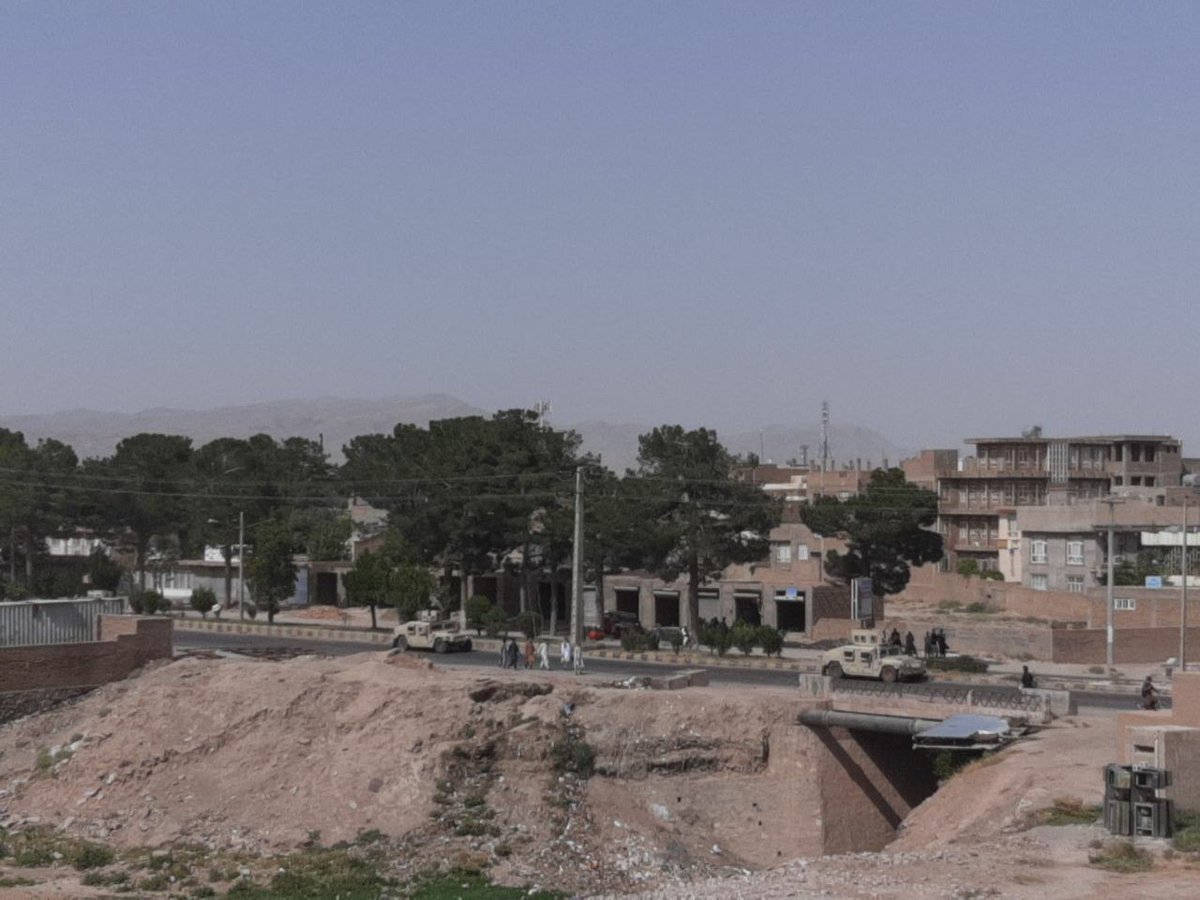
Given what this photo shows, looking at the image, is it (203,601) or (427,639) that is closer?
(427,639)

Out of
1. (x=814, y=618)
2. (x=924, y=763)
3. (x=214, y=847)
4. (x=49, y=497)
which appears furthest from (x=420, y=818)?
(x=49, y=497)

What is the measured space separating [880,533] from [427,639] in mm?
22117

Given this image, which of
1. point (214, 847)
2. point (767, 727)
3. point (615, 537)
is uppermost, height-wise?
point (615, 537)

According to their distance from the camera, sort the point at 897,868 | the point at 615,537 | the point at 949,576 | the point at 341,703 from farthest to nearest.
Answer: the point at 949,576, the point at 615,537, the point at 341,703, the point at 897,868

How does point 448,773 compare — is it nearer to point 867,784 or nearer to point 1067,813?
point 867,784

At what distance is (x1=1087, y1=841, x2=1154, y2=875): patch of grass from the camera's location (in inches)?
1002

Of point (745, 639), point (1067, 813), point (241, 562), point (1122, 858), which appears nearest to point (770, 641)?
point (745, 639)

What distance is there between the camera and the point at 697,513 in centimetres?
6694

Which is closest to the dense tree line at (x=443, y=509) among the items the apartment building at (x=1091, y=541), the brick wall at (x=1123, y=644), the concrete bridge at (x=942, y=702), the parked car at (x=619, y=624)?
the parked car at (x=619, y=624)

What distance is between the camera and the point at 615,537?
6731 centimetres

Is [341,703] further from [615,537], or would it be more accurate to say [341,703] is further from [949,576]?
[949,576]

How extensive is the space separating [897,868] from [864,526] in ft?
153

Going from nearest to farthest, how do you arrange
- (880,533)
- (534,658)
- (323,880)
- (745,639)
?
(323,880), (534,658), (745,639), (880,533)

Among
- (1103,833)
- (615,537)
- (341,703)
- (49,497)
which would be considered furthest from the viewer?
(49,497)
